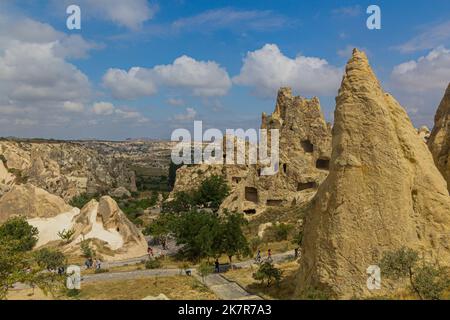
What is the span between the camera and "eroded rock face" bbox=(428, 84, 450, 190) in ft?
58.1

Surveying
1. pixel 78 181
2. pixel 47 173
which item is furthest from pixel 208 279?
pixel 78 181

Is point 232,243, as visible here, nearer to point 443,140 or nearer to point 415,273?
point 443,140

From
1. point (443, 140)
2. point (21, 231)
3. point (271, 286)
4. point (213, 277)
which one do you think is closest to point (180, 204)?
point (21, 231)

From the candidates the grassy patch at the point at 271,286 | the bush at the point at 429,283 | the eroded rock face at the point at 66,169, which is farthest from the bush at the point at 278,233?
the eroded rock face at the point at 66,169

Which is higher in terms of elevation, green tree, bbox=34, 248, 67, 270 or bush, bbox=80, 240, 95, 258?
green tree, bbox=34, 248, 67, 270

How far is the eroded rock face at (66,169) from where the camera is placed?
73625 millimetres

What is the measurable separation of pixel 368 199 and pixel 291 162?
→ 32986 mm

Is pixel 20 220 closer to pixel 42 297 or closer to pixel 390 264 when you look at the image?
pixel 42 297

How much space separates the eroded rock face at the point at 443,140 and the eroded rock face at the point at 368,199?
3679 millimetres

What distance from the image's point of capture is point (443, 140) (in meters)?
18.1

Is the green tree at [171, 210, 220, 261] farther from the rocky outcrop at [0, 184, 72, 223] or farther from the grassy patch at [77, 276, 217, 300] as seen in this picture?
the rocky outcrop at [0, 184, 72, 223]

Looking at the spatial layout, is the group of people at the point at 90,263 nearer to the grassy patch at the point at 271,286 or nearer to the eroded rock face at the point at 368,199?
the grassy patch at the point at 271,286

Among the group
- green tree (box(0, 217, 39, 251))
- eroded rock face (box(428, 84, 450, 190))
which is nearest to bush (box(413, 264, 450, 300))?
eroded rock face (box(428, 84, 450, 190))

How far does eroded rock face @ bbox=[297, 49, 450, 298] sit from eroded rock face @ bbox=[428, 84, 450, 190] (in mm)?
3679
